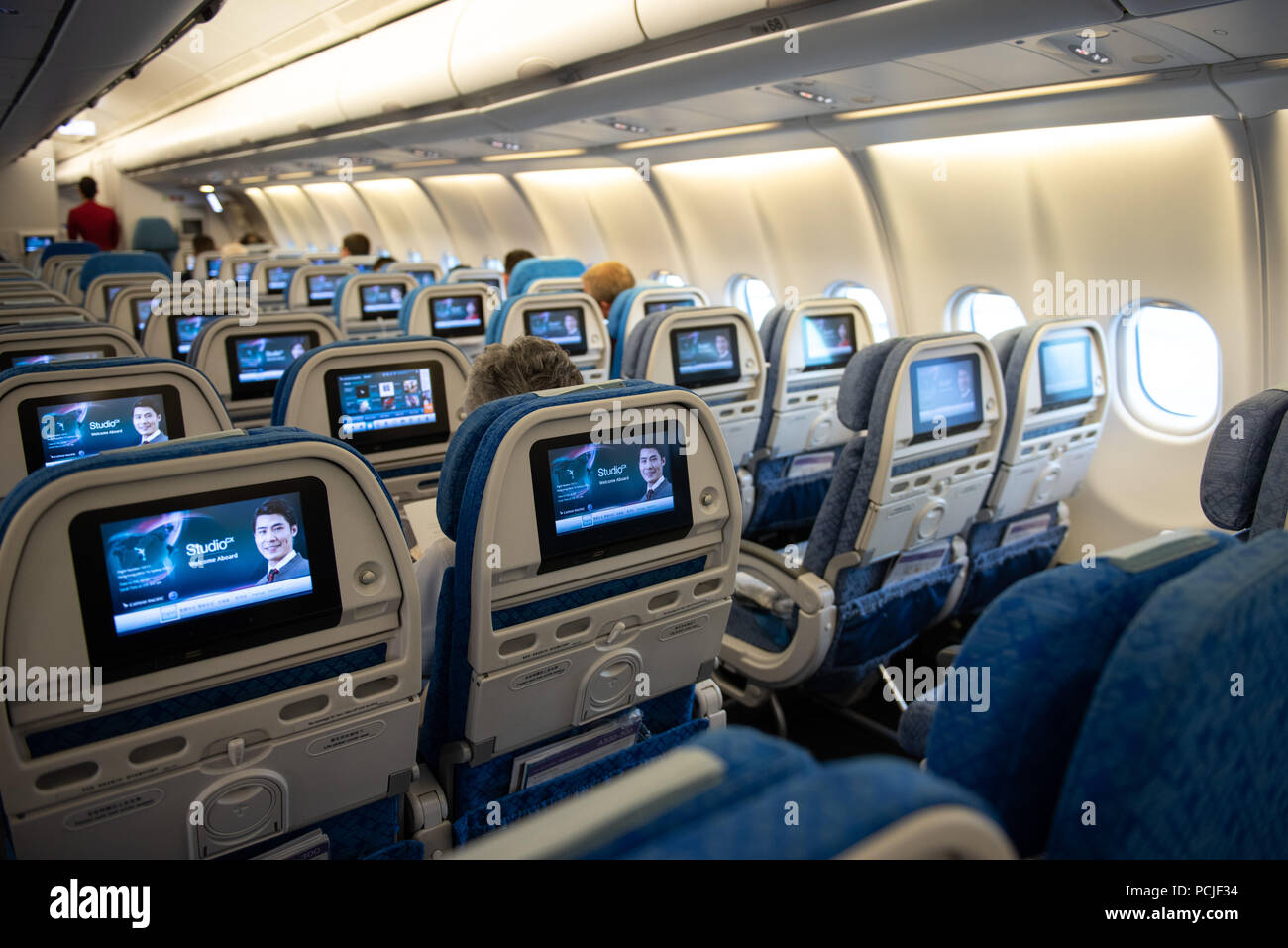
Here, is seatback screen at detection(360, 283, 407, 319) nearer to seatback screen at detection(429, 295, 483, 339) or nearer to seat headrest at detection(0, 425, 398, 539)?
seatback screen at detection(429, 295, 483, 339)

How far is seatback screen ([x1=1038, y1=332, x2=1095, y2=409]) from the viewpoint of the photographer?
11.5 ft

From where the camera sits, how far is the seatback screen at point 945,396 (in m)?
3.05

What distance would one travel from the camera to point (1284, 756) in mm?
1147

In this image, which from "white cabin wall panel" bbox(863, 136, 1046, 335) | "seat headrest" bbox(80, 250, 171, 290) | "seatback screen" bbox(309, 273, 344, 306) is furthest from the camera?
"seatback screen" bbox(309, 273, 344, 306)

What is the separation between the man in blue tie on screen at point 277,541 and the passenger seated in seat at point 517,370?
1088mm

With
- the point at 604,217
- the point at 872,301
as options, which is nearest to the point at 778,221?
the point at 872,301

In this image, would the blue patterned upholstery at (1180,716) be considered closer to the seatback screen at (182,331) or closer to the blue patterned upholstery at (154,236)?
the seatback screen at (182,331)

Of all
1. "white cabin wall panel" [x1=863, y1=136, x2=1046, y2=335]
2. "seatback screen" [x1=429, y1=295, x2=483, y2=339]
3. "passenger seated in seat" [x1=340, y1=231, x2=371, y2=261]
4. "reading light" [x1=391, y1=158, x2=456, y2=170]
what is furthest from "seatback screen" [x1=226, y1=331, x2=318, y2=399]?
"reading light" [x1=391, y1=158, x2=456, y2=170]

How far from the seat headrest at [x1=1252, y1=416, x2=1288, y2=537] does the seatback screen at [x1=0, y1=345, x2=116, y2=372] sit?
4410 millimetres

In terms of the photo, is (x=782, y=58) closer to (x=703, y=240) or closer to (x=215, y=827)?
(x=215, y=827)

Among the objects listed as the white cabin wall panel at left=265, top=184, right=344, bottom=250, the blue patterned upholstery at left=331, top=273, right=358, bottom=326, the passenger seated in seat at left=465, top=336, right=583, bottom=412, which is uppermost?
the white cabin wall panel at left=265, top=184, right=344, bottom=250

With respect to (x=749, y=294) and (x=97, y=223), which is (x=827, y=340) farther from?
(x=97, y=223)

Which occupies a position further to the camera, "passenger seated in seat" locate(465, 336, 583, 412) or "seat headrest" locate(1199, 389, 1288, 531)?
"passenger seated in seat" locate(465, 336, 583, 412)
